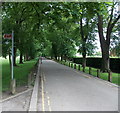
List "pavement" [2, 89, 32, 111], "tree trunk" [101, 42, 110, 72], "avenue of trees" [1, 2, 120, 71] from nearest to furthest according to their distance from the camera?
"pavement" [2, 89, 32, 111], "avenue of trees" [1, 2, 120, 71], "tree trunk" [101, 42, 110, 72]

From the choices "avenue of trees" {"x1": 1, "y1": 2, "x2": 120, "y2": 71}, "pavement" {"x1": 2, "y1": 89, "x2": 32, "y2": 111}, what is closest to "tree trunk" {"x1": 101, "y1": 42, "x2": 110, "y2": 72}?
"avenue of trees" {"x1": 1, "y1": 2, "x2": 120, "y2": 71}

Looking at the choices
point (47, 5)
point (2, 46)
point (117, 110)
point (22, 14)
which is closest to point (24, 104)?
point (117, 110)

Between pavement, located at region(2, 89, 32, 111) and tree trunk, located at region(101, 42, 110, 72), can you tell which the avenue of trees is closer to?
tree trunk, located at region(101, 42, 110, 72)

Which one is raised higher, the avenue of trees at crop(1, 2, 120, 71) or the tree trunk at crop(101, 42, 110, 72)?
the avenue of trees at crop(1, 2, 120, 71)

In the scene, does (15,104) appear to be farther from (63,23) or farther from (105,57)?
(105,57)

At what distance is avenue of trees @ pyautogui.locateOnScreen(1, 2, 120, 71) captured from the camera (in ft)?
42.4

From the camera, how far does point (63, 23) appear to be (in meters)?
23.5

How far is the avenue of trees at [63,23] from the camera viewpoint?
12.9 m

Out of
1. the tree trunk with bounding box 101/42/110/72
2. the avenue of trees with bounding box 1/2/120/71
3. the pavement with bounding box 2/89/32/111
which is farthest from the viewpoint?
the tree trunk with bounding box 101/42/110/72

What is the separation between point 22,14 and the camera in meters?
23.0

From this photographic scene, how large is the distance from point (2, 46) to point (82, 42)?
18982 millimetres

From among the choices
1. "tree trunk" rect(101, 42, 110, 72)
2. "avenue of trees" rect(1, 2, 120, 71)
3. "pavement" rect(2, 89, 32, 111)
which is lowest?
"pavement" rect(2, 89, 32, 111)

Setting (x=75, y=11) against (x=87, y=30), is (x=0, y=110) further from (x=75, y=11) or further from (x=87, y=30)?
(x=87, y=30)

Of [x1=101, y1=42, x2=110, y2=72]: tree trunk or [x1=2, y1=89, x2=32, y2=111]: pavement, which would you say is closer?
[x1=2, y1=89, x2=32, y2=111]: pavement
